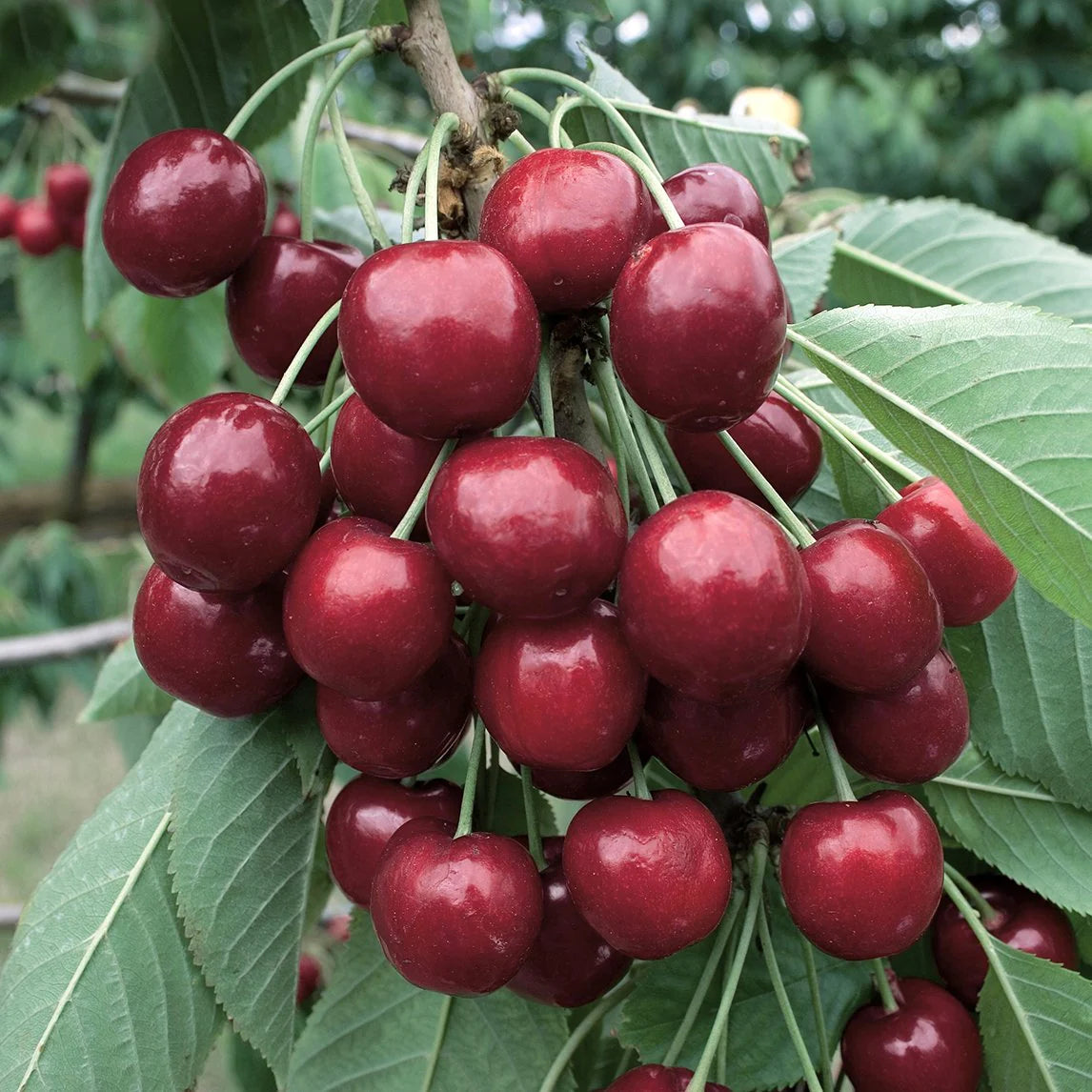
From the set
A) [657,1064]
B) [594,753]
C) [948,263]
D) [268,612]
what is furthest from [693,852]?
[948,263]

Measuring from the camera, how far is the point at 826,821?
874 millimetres

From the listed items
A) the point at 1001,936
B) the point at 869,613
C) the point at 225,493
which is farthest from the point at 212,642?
the point at 1001,936

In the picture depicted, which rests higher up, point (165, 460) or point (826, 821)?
point (165, 460)

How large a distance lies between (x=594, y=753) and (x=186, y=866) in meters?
0.42

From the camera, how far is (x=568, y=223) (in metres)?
0.83

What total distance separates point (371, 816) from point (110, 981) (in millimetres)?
321

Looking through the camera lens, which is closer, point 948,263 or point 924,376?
point 924,376

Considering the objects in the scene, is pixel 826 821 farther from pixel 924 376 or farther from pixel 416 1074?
pixel 416 1074

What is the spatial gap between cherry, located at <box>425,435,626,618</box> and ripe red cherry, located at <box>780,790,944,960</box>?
27 centimetres

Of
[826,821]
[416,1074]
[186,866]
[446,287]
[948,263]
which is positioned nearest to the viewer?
[446,287]

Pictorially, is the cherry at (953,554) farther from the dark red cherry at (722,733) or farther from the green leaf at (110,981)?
the green leaf at (110,981)

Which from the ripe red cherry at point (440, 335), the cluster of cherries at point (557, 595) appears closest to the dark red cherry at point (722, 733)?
the cluster of cherries at point (557, 595)

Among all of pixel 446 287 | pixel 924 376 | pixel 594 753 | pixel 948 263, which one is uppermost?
pixel 446 287

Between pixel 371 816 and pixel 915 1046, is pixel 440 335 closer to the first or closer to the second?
pixel 371 816
